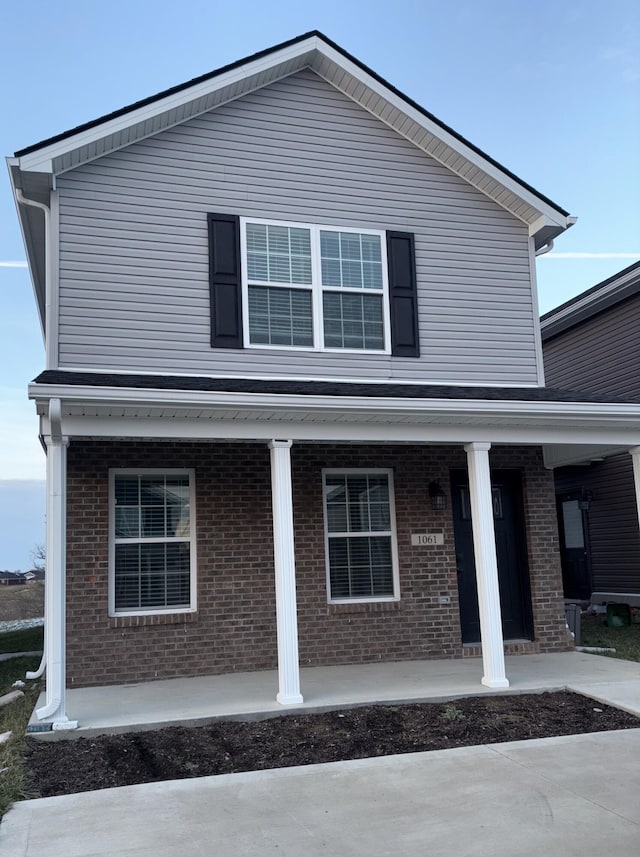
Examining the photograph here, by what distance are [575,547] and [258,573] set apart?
8.99 m

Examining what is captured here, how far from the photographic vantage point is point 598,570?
14.9 metres

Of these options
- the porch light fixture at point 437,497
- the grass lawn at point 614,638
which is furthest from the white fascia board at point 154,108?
the grass lawn at point 614,638

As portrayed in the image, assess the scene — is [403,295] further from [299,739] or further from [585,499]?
[585,499]

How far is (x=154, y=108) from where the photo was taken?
8.70 metres

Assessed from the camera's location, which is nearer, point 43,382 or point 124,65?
point 43,382

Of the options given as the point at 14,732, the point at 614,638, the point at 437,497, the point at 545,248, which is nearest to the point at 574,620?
the point at 614,638

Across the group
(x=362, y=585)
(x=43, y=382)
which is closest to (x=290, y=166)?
(x=43, y=382)

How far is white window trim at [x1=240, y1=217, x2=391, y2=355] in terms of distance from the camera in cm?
898

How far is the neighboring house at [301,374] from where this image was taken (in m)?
8.06

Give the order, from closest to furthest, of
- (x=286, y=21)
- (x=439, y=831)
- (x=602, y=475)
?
(x=439, y=831)
(x=602, y=475)
(x=286, y=21)

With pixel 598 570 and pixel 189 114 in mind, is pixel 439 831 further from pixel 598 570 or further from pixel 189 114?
pixel 598 570

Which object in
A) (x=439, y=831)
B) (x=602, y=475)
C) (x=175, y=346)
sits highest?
(x=175, y=346)

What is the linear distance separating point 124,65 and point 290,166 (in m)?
15.3

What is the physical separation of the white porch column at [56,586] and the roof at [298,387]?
594 mm
